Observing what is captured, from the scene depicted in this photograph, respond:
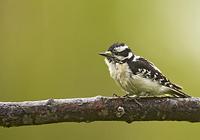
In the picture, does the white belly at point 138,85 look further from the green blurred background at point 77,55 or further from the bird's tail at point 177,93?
the green blurred background at point 77,55

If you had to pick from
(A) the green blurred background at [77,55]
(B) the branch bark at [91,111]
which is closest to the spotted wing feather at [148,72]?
(B) the branch bark at [91,111]

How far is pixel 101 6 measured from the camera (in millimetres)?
5246

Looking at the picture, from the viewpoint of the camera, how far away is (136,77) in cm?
278

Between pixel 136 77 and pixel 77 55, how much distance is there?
7.76 ft

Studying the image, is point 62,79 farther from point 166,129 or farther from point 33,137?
point 166,129

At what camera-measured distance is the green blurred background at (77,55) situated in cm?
503

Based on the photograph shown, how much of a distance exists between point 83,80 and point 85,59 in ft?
0.53

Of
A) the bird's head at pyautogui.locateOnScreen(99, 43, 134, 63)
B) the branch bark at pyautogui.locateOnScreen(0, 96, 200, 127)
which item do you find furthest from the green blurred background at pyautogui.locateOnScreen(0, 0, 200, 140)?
the branch bark at pyautogui.locateOnScreen(0, 96, 200, 127)

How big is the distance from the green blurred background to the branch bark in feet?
7.84

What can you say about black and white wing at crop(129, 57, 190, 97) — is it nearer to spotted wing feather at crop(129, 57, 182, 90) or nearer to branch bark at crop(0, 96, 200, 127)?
spotted wing feather at crop(129, 57, 182, 90)

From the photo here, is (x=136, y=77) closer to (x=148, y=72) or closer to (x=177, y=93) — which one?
(x=148, y=72)

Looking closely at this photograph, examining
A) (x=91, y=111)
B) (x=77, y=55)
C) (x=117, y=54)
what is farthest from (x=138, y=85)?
(x=77, y=55)

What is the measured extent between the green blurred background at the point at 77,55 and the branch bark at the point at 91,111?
239 cm

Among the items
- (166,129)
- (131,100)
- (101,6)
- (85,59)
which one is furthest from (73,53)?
(131,100)
